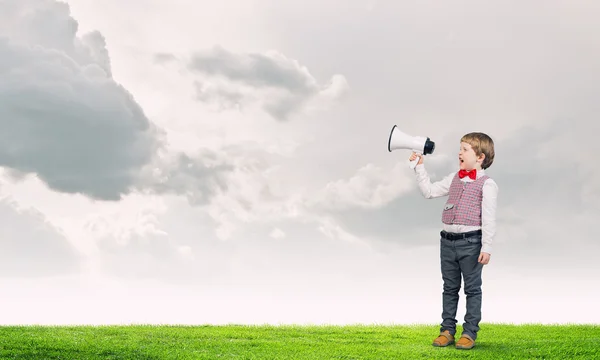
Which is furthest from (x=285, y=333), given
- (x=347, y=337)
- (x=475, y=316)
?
(x=475, y=316)

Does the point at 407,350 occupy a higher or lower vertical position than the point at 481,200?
lower

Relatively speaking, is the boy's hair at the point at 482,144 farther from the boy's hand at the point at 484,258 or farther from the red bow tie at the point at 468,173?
the boy's hand at the point at 484,258

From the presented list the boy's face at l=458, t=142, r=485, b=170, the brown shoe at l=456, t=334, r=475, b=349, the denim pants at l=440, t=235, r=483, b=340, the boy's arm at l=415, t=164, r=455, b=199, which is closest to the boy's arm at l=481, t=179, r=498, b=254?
the denim pants at l=440, t=235, r=483, b=340

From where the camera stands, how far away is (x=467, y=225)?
7.01 m

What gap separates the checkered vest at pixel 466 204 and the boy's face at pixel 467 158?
17 cm

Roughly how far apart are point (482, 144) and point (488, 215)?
804mm

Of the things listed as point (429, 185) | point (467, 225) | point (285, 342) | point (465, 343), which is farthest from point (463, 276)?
point (285, 342)

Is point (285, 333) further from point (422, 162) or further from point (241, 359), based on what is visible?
point (422, 162)

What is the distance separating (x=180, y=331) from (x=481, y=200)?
425cm

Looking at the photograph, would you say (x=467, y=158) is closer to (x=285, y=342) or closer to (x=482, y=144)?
(x=482, y=144)

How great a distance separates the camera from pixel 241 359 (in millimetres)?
6527

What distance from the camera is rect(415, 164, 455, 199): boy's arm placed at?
7414mm

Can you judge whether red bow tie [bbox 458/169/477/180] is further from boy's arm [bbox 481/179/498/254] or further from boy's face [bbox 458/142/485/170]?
boy's arm [bbox 481/179/498/254]

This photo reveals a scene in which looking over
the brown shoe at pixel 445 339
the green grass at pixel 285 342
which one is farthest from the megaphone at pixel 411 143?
the green grass at pixel 285 342
